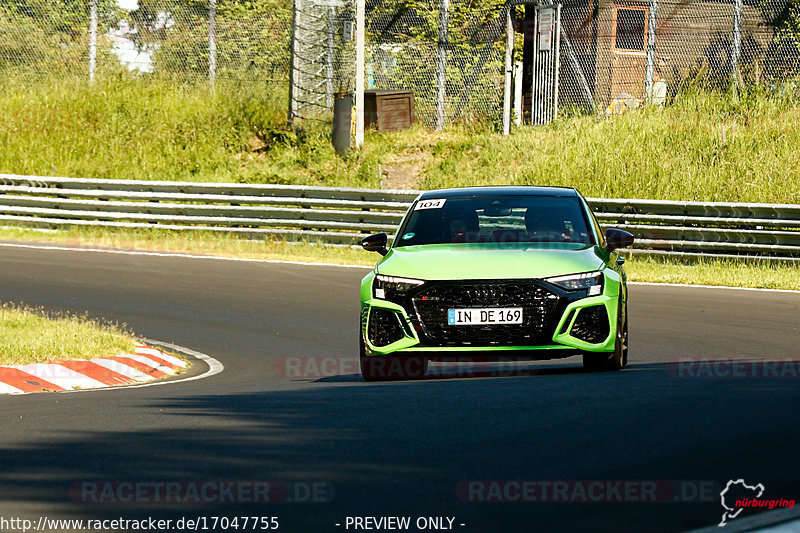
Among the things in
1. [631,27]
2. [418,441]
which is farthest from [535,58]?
[418,441]

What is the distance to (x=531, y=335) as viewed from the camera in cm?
855

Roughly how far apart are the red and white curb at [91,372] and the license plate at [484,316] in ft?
11.4

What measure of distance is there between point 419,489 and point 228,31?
80.5 feet

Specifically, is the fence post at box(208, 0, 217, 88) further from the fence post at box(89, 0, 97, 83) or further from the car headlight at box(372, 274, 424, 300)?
the car headlight at box(372, 274, 424, 300)

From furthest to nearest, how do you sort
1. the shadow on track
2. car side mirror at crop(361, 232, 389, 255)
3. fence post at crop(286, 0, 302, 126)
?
fence post at crop(286, 0, 302, 126) < car side mirror at crop(361, 232, 389, 255) < the shadow on track

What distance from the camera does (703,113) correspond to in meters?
26.2

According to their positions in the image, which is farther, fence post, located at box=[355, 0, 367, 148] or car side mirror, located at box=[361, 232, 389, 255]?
fence post, located at box=[355, 0, 367, 148]

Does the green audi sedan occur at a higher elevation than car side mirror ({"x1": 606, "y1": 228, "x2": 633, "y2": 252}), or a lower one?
lower

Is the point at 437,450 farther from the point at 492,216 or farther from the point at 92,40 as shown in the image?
the point at 92,40

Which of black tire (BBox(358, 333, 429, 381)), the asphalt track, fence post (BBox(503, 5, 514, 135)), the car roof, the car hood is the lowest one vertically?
black tire (BBox(358, 333, 429, 381))

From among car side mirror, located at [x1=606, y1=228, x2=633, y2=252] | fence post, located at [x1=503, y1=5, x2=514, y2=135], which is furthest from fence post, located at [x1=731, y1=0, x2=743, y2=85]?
car side mirror, located at [x1=606, y1=228, x2=633, y2=252]

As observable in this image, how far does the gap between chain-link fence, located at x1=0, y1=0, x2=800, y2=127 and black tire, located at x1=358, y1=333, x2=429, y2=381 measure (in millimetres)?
17506

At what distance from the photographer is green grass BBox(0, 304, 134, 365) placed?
10.6 meters

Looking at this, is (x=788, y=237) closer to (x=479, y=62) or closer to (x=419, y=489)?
(x=479, y=62)
